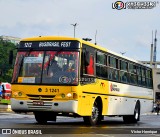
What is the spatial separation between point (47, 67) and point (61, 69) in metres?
0.51

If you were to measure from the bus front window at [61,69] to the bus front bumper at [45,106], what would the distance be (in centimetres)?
73

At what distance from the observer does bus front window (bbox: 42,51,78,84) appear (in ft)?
55.4

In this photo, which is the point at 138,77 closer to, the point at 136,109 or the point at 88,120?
the point at 136,109

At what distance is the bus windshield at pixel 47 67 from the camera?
666 inches

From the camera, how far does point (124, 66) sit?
2228 cm

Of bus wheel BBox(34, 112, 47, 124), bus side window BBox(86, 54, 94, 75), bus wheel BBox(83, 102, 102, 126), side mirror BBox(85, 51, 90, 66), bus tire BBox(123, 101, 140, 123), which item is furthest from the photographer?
bus tire BBox(123, 101, 140, 123)

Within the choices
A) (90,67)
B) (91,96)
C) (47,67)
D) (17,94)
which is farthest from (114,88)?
Answer: (17,94)

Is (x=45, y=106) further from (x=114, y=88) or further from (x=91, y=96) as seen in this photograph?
(x=114, y=88)

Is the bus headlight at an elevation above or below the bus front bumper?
above

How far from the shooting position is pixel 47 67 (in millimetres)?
17062

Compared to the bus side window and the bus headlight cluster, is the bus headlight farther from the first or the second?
the bus side window

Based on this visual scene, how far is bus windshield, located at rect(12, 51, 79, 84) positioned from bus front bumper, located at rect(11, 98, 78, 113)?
0.71 metres

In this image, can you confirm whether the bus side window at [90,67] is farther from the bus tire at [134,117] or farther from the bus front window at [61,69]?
the bus tire at [134,117]

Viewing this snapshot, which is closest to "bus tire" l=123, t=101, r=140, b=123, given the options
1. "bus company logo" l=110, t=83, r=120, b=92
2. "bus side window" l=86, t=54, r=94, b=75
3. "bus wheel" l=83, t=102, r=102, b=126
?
"bus company logo" l=110, t=83, r=120, b=92
